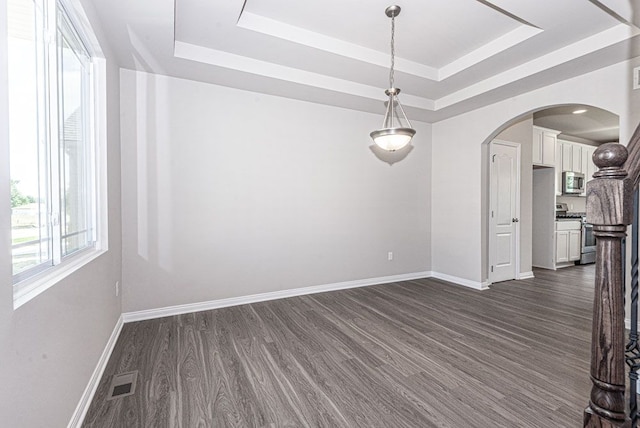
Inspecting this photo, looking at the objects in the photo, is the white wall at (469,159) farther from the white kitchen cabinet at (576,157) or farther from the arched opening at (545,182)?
the white kitchen cabinet at (576,157)

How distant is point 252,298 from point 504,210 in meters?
4.11

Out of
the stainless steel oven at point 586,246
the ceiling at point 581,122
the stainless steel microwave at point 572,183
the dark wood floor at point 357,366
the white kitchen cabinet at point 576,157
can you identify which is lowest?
the dark wood floor at point 357,366

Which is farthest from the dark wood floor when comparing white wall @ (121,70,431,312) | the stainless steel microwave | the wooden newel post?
the stainless steel microwave

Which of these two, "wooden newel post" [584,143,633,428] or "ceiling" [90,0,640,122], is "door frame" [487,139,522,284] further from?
"wooden newel post" [584,143,633,428]

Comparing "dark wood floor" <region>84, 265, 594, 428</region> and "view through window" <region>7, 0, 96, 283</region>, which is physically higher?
"view through window" <region>7, 0, 96, 283</region>

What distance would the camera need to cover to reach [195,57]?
299 cm

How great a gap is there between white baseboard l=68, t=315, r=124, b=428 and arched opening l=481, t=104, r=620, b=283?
4.58m

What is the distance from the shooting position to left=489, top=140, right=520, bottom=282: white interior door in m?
4.71

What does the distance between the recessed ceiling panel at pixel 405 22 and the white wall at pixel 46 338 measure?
5.41ft

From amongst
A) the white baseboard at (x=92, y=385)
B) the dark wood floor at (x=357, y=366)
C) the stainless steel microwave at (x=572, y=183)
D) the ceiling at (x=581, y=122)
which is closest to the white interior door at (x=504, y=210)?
the ceiling at (x=581, y=122)

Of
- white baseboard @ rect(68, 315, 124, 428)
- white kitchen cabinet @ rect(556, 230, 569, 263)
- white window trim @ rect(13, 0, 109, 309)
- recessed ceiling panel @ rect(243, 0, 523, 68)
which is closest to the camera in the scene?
white baseboard @ rect(68, 315, 124, 428)

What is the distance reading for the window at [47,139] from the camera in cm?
129

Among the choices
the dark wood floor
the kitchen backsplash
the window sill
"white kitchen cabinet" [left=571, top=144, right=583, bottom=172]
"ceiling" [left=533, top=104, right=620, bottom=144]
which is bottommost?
the dark wood floor

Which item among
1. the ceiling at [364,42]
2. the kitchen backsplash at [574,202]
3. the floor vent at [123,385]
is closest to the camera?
the floor vent at [123,385]
